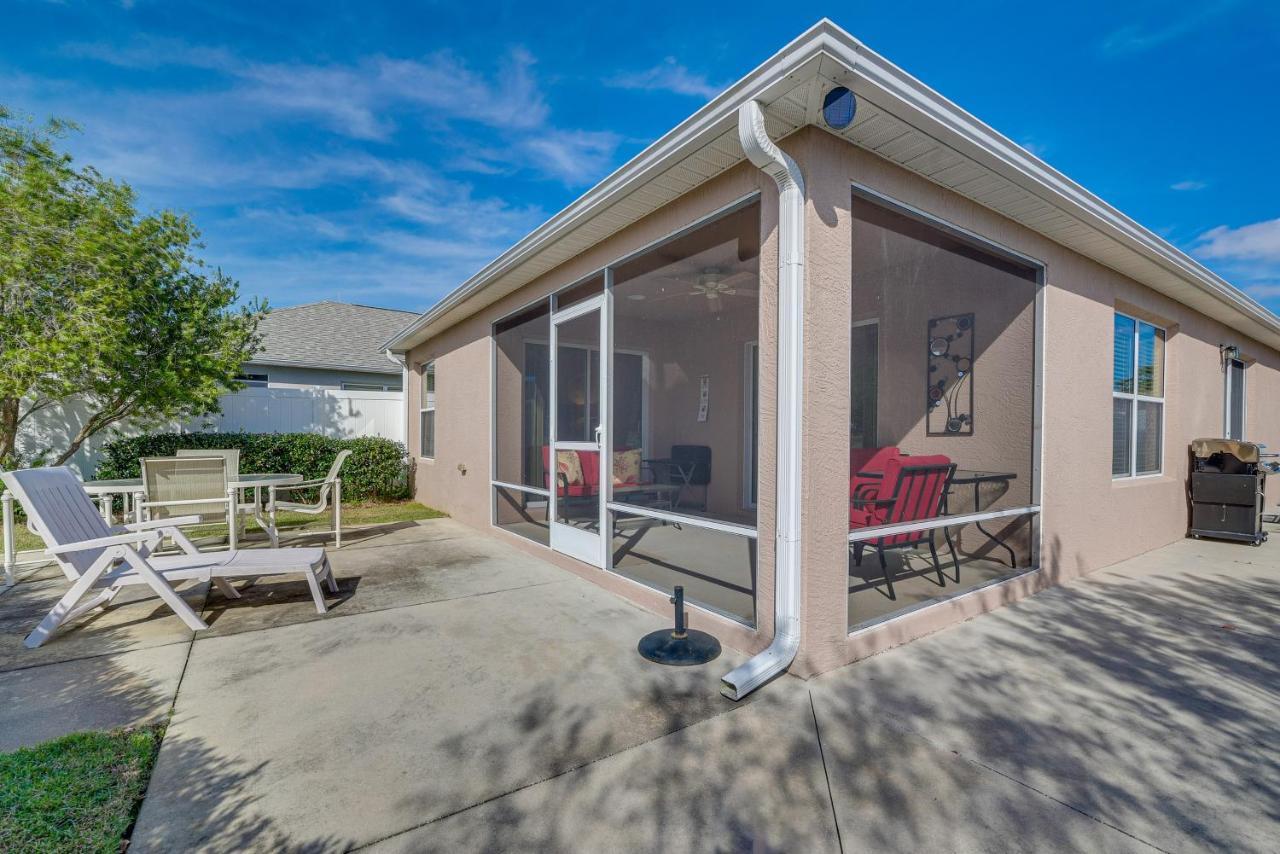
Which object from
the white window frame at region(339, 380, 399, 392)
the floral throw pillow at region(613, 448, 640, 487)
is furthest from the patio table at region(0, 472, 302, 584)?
the white window frame at region(339, 380, 399, 392)

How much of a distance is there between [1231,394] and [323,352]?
1673 centimetres

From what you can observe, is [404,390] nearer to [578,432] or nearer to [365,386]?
[365,386]

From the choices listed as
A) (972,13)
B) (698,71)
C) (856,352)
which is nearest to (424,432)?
(698,71)

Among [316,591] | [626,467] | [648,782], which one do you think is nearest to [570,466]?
[626,467]

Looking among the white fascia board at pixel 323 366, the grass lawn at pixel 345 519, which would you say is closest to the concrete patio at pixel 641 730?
the grass lawn at pixel 345 519

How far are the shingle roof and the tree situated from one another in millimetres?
4332

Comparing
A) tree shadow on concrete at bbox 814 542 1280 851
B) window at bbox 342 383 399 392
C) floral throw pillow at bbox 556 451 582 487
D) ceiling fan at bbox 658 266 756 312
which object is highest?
ceiling fan at bbox 658 266 756 312

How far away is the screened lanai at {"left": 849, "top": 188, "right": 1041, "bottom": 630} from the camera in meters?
3.68

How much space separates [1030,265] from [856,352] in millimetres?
1497

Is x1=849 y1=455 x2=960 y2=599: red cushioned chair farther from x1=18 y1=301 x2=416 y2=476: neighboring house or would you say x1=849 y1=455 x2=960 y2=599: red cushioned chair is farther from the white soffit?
x1=18 y1=301 x2=416 y2=476: neighboring house

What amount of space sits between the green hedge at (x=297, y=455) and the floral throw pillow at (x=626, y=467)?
6.23 metres

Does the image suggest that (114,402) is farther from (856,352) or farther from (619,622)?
(856,352)

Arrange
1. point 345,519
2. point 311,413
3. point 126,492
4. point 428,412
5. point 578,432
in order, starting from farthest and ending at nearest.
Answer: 1. point 311,413
2. point 428,412
3. point 345,519
4. point 126,492
5. point 578,432

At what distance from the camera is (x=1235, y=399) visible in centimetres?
793
